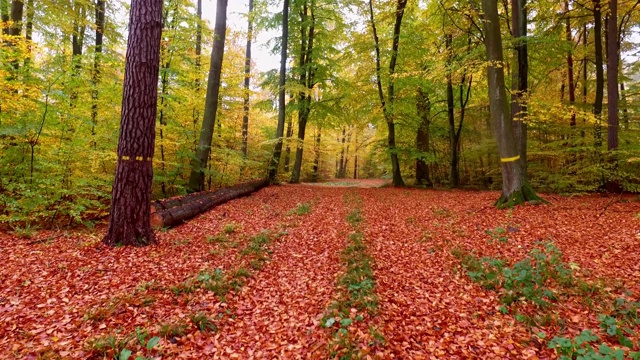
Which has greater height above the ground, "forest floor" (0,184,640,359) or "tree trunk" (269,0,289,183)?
"tree trunk" (269,0,289,183)

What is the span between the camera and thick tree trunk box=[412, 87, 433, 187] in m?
17.5

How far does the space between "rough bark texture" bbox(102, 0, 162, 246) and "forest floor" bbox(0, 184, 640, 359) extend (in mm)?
491

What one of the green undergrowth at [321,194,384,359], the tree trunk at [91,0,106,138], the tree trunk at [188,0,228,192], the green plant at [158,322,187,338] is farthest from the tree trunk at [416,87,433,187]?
the green plant at [158,322,187,338]

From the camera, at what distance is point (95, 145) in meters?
8.17

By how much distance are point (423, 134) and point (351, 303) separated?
16452 mm

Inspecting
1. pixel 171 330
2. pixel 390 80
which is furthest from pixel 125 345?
pixel 390 80

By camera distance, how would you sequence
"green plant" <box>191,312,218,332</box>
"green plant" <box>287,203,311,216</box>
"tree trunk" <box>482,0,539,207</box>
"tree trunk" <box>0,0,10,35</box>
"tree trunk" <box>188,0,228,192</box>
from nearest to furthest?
"green plant" <box>191,312,218,332</box> < "tree trunk" <box>482,0,539,207</box> < "green plant" <box>287,203,311,216</box> < "tree trunk" <box>0,0,10,35</box> < "tree trunk" <box>188,0,228,192</box>

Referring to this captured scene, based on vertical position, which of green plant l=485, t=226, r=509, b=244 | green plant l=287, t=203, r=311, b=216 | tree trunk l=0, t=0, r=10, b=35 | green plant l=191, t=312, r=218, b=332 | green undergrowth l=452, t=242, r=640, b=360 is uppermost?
tree trunk l=0, t=0, r=10, b=35

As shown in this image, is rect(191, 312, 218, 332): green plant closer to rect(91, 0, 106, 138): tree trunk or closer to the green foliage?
the green foliage

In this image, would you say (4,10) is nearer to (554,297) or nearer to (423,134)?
(554,297)

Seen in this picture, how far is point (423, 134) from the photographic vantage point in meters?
18.4

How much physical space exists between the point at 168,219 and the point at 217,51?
6968 mm

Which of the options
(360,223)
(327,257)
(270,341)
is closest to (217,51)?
(360,223)

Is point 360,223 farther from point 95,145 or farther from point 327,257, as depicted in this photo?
point 95,145
